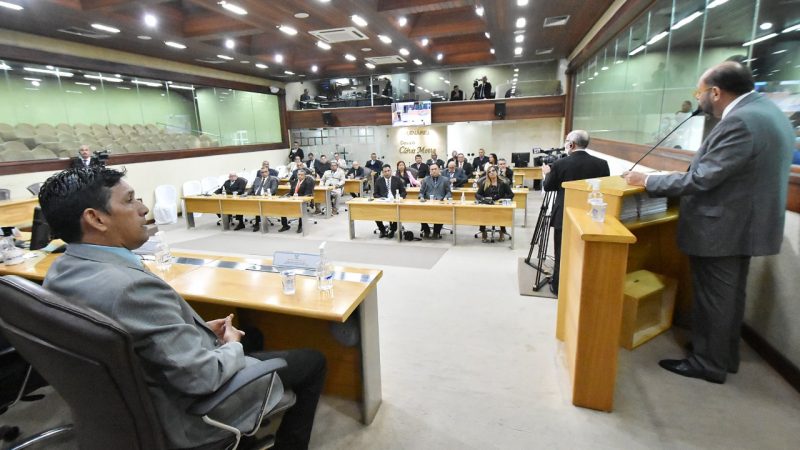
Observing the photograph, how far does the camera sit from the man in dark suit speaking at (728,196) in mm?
1806

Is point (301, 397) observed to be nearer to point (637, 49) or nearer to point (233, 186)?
point (637, 49)

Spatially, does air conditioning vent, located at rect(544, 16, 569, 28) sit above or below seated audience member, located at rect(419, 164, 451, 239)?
above

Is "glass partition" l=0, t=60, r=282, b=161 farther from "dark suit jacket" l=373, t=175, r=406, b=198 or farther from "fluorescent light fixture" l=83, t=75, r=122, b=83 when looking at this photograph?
"dark suit jacket" l=373, t=175, r=406, b=198

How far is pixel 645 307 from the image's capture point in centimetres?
259

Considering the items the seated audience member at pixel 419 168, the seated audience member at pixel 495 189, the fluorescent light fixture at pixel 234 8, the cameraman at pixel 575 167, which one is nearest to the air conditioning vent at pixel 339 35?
the fluorescent light fixture at pixel 234 8

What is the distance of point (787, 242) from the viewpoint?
2.12 meters

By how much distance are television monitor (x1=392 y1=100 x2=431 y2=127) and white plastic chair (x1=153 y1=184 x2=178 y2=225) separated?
6.13 meters

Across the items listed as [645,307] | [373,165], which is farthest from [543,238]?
[373,165]

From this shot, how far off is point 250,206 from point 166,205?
8.53 feet

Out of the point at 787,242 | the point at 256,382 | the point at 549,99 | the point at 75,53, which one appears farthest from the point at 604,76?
the point at 75,53

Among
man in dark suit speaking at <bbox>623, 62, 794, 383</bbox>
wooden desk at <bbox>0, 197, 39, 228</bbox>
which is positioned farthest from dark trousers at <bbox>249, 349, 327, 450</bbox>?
wooden desk at <bbox>0, 197, 39, 228</bbox>

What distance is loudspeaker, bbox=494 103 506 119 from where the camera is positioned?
10.3 m

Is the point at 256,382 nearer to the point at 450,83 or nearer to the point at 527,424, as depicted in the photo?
the point at 527,424

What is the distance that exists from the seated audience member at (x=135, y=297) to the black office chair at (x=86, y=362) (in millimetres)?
65
